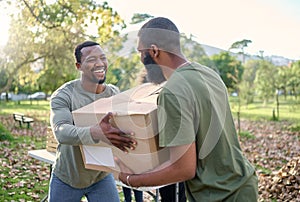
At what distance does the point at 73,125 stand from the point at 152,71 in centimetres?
69

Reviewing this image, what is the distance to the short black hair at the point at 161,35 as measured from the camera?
1.63 meters

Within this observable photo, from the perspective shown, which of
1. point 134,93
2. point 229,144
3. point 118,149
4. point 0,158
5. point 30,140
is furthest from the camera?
point 30,140

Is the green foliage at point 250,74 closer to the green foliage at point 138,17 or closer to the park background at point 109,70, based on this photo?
the park background at point 109,70

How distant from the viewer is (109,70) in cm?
228

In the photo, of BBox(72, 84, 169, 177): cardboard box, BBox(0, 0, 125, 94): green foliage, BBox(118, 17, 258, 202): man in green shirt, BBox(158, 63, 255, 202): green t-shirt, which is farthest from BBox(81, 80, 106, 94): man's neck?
BBox(0, 0, 125, 94): green foliage

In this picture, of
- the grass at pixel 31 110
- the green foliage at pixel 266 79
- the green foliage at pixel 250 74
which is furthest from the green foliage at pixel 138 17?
the green foliage at pixel 266 79

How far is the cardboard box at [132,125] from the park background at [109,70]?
0.11m

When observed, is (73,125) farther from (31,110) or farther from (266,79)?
(31,110)

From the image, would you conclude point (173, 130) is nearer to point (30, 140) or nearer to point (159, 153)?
point (159, 153)

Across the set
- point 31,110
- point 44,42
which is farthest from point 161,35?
point 31,110

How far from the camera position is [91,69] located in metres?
2.42

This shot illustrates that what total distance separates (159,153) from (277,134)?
484 inches

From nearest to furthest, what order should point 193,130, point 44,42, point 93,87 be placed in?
point 193,130 < point 93,87 < point 44,42

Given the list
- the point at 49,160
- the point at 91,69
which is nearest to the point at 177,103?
the point at 91,69
